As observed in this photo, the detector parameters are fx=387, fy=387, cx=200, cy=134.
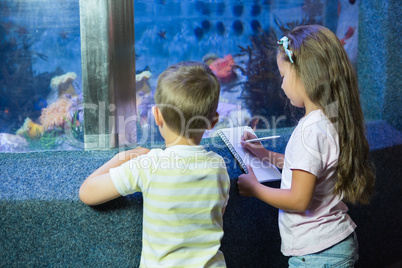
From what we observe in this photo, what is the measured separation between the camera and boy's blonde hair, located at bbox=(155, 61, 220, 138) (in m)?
0.99

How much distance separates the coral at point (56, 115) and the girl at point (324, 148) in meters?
1.06

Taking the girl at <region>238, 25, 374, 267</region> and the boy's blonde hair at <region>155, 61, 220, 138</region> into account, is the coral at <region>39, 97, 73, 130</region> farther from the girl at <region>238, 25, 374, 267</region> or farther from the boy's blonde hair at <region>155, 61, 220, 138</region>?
the girl at <region>238, 25, 374, 267</region>

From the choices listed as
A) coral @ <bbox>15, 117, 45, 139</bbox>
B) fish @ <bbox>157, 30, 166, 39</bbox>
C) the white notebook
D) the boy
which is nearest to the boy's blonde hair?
the boy

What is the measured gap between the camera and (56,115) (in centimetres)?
184

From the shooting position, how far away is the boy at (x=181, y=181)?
0.97 meters

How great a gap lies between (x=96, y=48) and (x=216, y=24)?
4.17 feet

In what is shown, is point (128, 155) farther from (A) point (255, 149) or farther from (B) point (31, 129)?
(B) point (31, 129)

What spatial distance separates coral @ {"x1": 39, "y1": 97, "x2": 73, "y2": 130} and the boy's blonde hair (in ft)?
3.08

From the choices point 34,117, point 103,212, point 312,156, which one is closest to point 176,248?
point 103,212

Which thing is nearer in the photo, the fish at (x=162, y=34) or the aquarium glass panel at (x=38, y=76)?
the aquarium glass panel at (x=38, y=76)

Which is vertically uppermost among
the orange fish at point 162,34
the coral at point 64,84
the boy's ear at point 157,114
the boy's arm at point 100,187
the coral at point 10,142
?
the orange fish at point 162,34

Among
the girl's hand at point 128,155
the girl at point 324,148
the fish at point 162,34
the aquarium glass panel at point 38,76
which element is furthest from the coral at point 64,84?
the girl at point 324,148

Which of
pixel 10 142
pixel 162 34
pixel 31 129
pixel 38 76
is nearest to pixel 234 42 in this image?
pixel 162 34

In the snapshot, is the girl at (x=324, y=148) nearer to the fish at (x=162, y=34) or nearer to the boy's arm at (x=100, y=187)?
the boy's arm at (x=100, y=187)
